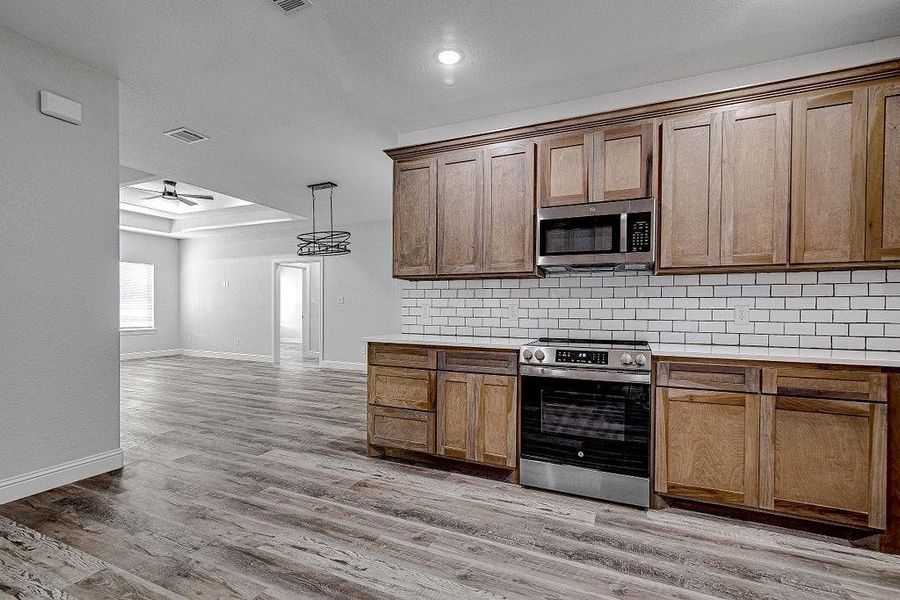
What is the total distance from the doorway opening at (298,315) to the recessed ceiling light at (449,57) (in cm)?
613

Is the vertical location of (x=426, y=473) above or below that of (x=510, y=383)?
below

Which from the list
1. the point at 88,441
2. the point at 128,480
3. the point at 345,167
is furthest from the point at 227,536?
the point at 345,167

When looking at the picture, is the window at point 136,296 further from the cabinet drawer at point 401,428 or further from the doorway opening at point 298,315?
the cabinet drawer at point 401,428

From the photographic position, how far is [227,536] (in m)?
2.27

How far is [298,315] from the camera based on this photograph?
12742mm

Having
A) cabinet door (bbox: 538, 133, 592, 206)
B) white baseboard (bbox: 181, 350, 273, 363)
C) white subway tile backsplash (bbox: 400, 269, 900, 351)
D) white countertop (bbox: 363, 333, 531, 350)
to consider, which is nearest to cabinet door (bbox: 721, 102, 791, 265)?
white subway tile backsplash (bbox: 400, 269, 900, 351)

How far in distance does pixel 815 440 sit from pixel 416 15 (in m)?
3.06

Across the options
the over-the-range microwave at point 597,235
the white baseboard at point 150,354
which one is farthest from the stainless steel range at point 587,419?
the white baseboard at point 150,354

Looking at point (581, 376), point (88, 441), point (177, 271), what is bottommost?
point (88, 441)

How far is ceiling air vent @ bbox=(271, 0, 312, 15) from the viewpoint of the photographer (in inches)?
89.1

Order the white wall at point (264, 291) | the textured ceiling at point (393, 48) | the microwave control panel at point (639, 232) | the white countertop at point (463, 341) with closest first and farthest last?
the textured ceiling at point (393, 48) → the microwave control panel at point (639, 232) → the white countertop at point (463, 341) → the white wall at point (264, 291)

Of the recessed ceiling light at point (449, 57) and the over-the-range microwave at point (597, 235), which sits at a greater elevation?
the recessed ceiling light at point (449, 57)

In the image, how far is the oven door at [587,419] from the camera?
8.77 feet

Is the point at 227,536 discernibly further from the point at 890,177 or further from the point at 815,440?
the point at 890,177
